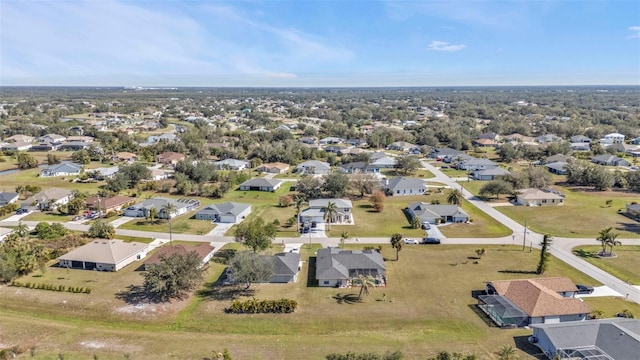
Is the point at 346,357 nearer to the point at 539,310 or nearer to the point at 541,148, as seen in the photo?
the point at 539,310

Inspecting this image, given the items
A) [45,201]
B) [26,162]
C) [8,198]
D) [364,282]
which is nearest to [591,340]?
[364,282]

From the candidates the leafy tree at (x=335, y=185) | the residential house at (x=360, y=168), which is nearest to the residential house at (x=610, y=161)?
the residential house at (x=360, y=168)

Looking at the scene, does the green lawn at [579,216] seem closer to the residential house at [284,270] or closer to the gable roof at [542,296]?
the gable roof at [542,296]

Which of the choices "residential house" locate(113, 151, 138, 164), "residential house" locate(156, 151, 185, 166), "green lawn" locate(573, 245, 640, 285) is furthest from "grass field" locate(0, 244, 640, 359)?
"residential house" locate(113, 151, 138, 164)

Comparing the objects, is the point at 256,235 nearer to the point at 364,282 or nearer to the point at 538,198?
the point at 364,282

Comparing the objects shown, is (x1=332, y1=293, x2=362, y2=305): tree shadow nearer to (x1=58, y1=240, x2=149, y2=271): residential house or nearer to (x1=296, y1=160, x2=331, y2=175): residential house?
(x1=58, y1=240, x2=149, y2=271): residential house
